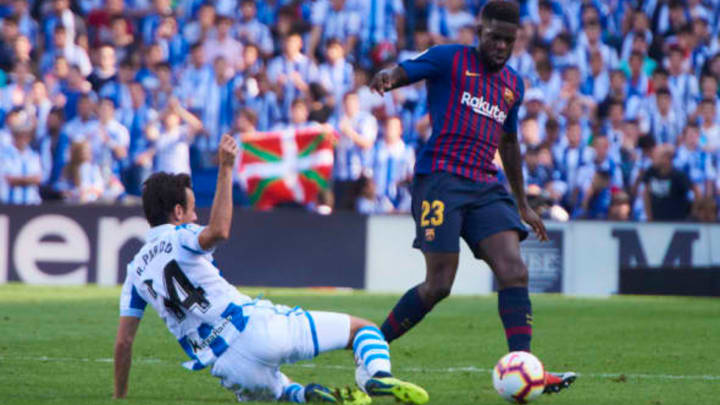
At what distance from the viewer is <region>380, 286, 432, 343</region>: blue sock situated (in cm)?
725

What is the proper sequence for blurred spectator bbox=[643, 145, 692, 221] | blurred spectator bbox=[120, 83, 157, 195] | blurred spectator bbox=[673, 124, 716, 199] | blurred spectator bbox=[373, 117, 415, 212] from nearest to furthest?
blurred spectator bbox=[643, 145, 692, 221] < blurred spectator bbox=[673, 124, 716, 199] < blurred spectator bbox=[373, 117, 415, 212] < blurred spectator bbox=[120, 83, 157, 195]

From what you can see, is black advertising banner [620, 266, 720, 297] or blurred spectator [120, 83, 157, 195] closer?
black advertising banner [620, 266, 720, 297]

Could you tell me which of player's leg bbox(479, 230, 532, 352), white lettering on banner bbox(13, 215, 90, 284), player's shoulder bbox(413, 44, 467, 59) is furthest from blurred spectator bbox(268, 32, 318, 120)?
player's leg bbox(479, 230, 532, 352)

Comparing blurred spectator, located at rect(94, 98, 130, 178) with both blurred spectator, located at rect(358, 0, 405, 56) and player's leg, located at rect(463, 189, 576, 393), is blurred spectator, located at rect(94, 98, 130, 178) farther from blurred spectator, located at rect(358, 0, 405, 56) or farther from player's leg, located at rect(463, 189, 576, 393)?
player's leg, located at rect(463, 189, 576, 393)

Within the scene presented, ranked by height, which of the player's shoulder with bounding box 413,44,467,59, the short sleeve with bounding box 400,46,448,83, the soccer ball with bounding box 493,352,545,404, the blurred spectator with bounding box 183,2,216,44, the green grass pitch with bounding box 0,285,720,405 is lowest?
the green grass pitch with bounding box 0,285,720,405

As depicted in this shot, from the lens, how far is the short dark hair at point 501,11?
7.08 metres

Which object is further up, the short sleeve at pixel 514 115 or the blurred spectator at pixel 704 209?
the short sleeve at pixel 514 115

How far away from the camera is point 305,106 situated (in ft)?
57.7

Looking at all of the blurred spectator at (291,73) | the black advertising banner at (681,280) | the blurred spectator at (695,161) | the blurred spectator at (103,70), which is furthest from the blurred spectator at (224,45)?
the black advertising banner at (681,280)

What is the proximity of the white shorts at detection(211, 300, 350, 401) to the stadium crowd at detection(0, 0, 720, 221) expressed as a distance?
9.91 metres

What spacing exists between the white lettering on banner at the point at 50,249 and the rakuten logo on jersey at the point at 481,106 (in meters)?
9.81

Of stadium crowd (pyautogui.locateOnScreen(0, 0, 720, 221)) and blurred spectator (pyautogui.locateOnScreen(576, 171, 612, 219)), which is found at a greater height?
stadium crowd (pyautogui.locateOnScreen(0, 0, 720, 221))

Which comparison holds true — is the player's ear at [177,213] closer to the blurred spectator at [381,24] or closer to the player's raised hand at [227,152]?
the player's raised hand at [227,152]

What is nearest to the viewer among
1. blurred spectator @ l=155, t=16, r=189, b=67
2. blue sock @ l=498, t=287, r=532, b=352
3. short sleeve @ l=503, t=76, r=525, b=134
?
blue sock @ l=498, t=287, r=532, b=352
